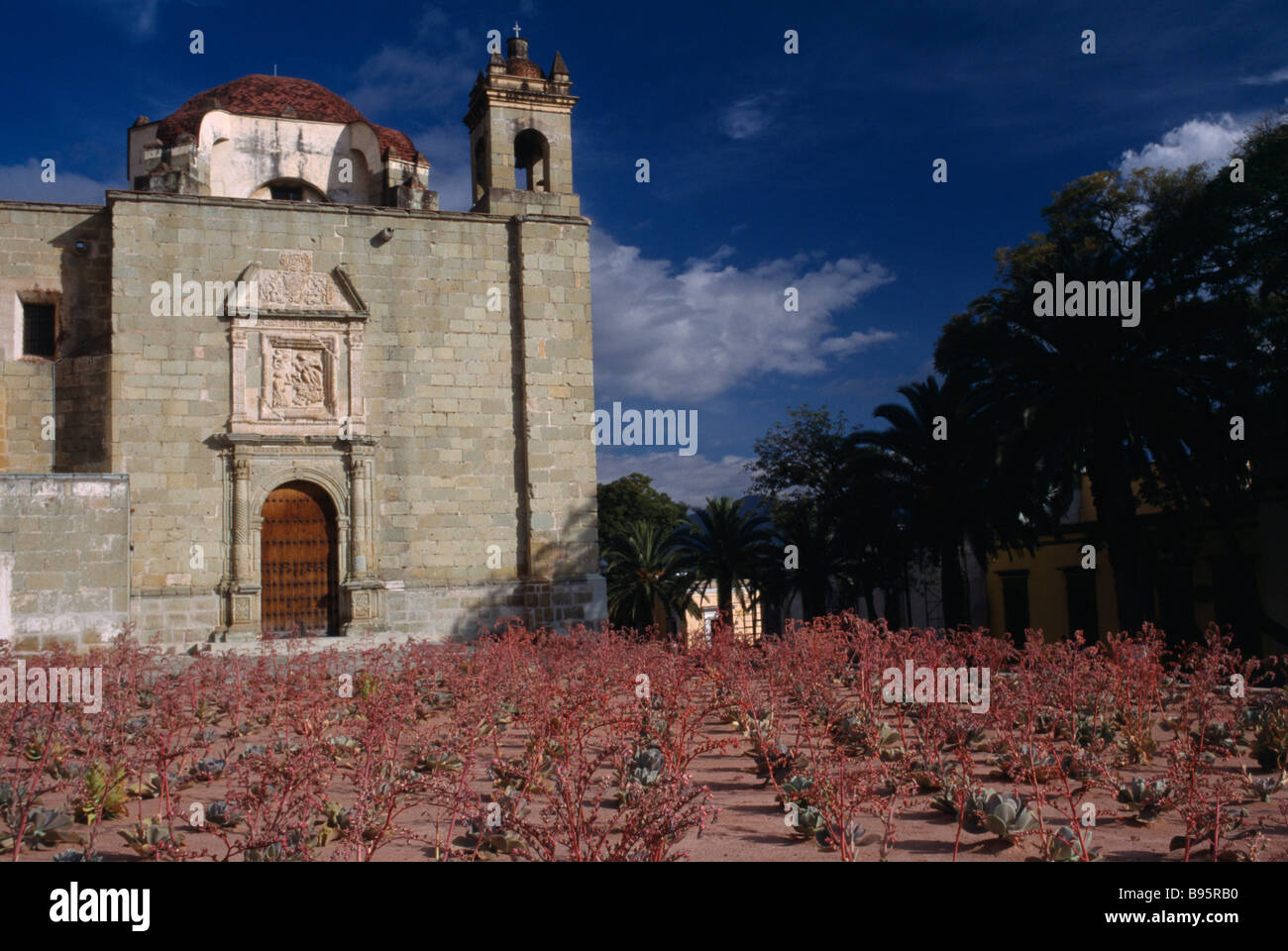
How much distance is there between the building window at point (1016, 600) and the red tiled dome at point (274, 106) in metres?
19.1

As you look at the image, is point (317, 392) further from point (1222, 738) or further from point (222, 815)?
point (1222, 738)

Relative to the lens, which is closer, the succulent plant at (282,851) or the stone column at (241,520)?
the succulent plant at (282,851)

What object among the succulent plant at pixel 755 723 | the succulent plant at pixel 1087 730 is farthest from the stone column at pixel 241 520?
the succulent plant at pixel 1087 730

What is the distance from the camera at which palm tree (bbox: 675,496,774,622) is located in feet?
97.0

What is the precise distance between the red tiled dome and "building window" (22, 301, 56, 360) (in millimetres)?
3989

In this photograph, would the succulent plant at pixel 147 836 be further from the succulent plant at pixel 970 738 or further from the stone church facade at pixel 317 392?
the stone church facade at pixel 317 392

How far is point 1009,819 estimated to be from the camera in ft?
18.2

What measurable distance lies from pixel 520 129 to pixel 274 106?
16.1ft

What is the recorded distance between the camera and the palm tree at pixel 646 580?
1291 inches

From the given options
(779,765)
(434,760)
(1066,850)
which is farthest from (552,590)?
(1066,850)

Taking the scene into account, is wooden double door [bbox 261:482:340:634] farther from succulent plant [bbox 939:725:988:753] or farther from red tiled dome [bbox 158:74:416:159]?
succulent plant [bbox 939:725:988:753]

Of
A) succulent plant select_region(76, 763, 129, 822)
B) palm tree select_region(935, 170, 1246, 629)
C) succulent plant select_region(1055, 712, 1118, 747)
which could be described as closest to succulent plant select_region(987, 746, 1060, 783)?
succulent plant select_region(1055, 712, 1118, 747)

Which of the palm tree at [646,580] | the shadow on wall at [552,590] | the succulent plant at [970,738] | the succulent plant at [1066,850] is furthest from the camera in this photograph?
the palm tree at [646,580]

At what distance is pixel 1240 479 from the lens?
17141mm
